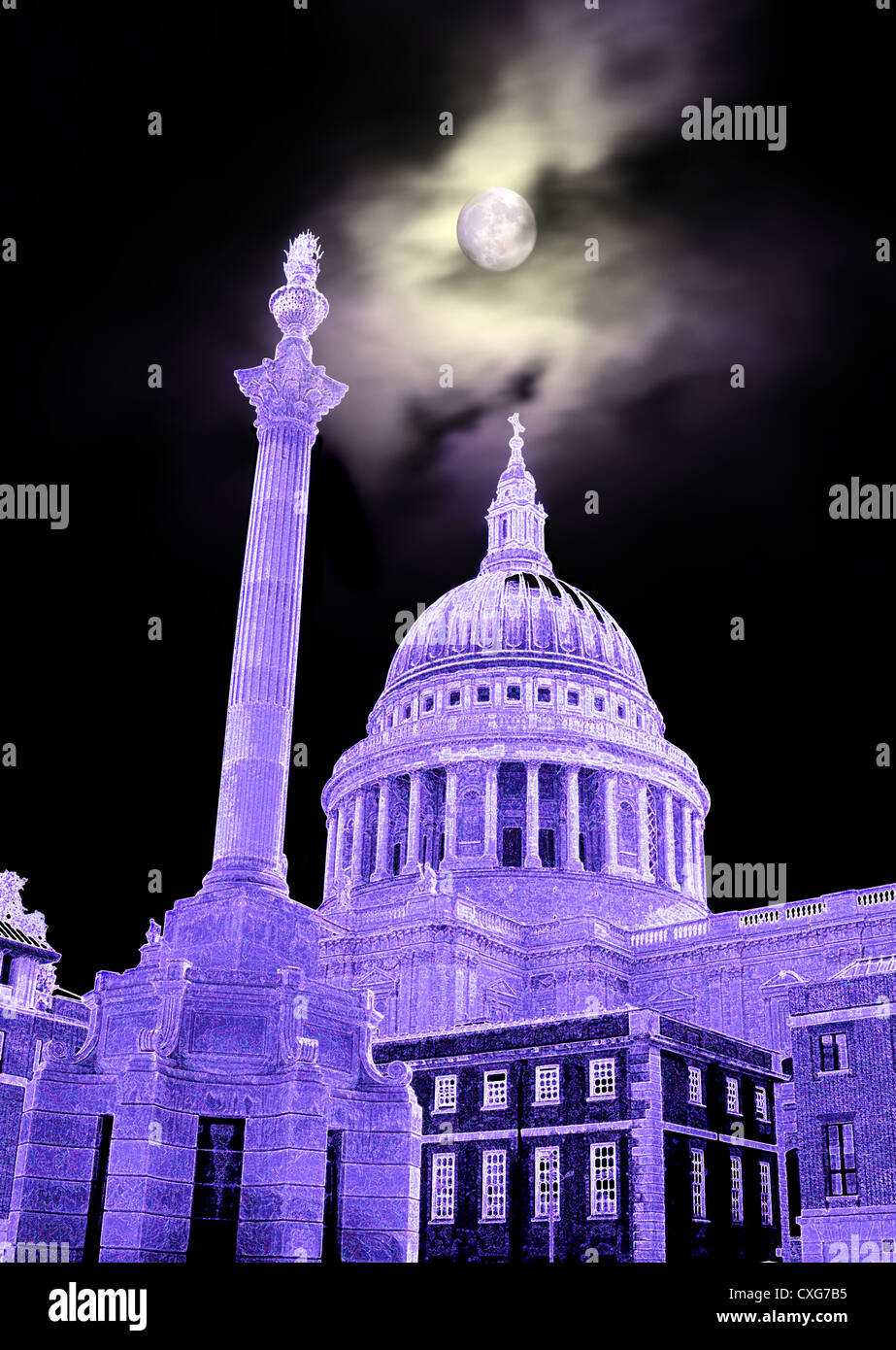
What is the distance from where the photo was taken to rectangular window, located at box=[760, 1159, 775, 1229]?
59594mm

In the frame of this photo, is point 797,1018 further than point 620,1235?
Yes

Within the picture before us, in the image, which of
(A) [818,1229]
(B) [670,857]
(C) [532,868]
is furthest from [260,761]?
(B) [670,857]

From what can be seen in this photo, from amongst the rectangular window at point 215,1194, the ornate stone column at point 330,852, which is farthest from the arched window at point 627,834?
the rectangular window at point 215,1194

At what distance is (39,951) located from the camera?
67.2m

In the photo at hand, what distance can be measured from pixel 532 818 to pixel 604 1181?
45.1m

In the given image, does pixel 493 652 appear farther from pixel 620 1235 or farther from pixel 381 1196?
pixel 381 1196

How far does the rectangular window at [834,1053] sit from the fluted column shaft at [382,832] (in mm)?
48670

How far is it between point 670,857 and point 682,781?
24.7ft

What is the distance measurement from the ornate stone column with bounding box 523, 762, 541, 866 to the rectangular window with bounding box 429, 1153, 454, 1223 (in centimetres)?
3826

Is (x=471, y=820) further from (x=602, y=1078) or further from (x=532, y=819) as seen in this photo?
(x=602, y=1078)

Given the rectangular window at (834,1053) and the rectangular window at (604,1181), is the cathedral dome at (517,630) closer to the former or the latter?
the rectangular window at (834,1053)

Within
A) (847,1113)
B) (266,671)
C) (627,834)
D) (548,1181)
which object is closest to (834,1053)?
(847,1113)

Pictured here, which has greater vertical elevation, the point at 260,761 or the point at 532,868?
the point at 532,868

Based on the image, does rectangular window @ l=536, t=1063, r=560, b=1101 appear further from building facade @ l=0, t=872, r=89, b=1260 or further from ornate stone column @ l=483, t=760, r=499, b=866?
ornate stone column @ l=483, t=760, r=499, b=866
